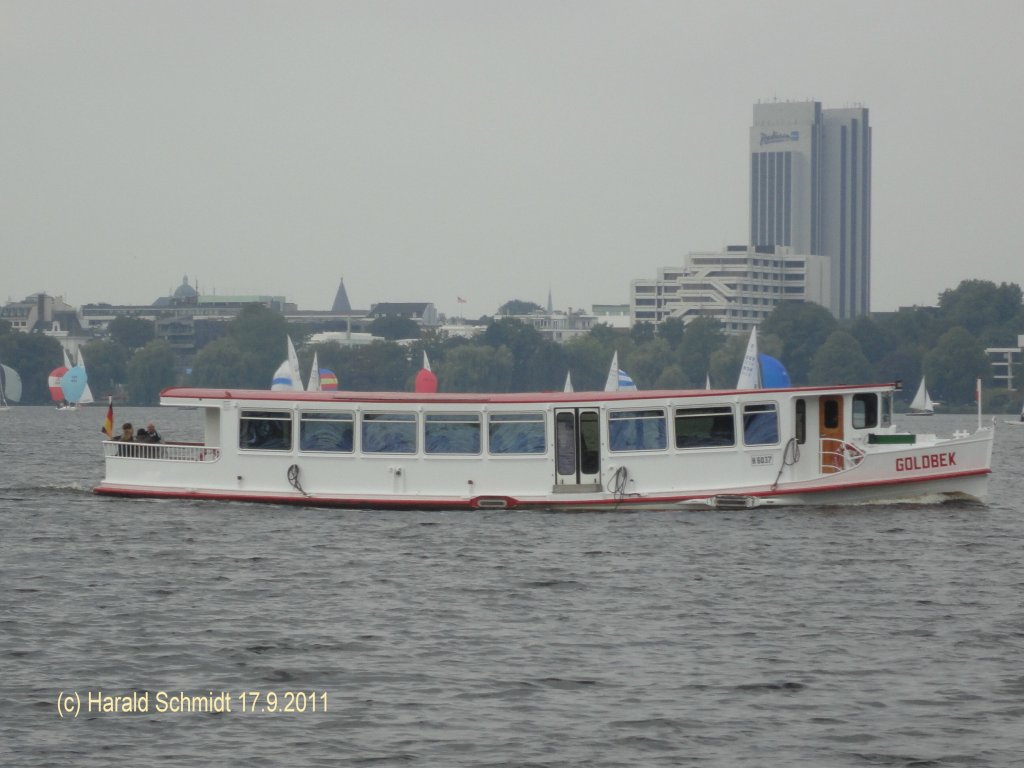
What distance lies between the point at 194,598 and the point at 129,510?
16141 millimetres

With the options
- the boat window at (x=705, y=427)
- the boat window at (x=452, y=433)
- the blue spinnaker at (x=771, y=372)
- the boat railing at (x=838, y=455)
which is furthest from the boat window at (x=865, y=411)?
the blue spinnaker at (x=771, y=372)

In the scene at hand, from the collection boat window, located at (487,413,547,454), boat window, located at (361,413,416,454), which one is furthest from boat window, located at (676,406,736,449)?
boat window, located at (361,413,416,454)

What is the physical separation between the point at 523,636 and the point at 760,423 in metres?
17.5

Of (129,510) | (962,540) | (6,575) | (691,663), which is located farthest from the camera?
(129,510)

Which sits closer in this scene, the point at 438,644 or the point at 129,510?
the point at 438,644

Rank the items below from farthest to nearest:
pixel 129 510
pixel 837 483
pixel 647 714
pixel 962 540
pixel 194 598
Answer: pixel 129 510
pixel 837 483
pixel 962 540
pixel 194 598
pixel 647 714

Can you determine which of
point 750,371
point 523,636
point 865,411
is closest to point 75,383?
point 750,371

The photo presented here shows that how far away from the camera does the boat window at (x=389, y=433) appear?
1827 inches

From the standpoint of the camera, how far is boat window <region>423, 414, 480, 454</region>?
46312 millimetres

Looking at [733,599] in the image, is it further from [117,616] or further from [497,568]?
[117,616]

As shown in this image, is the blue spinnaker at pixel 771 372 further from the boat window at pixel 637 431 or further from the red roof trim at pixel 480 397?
the boat window at pixel 637 431

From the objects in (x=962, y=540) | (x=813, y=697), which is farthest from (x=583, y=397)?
(x=813, y=697)

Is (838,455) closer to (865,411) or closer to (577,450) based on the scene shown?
(865,411)

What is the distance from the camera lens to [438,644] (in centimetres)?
2884
